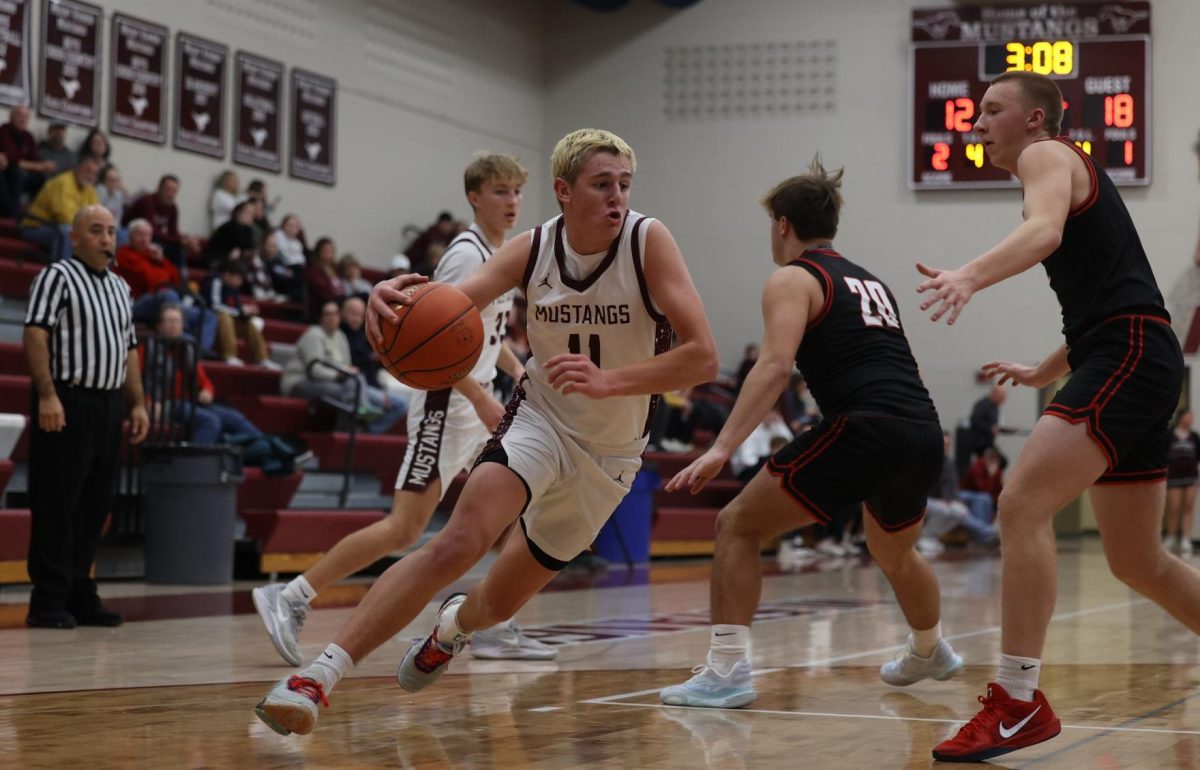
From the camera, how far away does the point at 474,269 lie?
232 inches

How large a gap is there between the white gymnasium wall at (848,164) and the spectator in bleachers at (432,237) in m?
4.03

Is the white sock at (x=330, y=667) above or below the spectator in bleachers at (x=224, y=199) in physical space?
below

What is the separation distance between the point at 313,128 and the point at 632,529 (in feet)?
23.3

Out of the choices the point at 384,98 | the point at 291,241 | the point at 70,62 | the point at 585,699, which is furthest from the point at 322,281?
the point at 585,699

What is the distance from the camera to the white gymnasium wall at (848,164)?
62.1ft

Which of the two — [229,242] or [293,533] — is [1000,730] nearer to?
[293,533]

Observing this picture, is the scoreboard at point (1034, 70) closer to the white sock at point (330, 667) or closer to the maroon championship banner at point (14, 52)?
the maroon championship banner at point (14, 52)

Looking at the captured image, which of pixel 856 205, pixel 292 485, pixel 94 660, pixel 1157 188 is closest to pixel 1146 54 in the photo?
pixel 1157 188

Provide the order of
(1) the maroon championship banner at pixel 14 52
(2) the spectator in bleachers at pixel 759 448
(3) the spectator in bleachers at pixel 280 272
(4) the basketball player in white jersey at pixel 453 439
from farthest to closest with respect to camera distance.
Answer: (2) the spectator in bleachers at pixel 759 448 < (3) the spectator in bleachers at pixel 280 272 < (1) the maroon championship banner at pixel 14 52 < (4) the basketball player in white jersey at pixel 453 439

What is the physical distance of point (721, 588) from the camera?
15.4 ft

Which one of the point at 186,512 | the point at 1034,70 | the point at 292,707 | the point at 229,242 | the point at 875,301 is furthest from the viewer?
the point at 1034,70

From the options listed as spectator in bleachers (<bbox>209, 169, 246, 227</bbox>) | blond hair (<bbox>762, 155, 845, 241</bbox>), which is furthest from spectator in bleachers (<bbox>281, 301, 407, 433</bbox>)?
blond hair (<bbox>762, 155, 845, 241</bbox>)

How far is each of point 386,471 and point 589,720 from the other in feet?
26.7

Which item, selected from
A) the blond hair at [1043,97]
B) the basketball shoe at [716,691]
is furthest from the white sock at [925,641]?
the blond hair at [1043,97]
